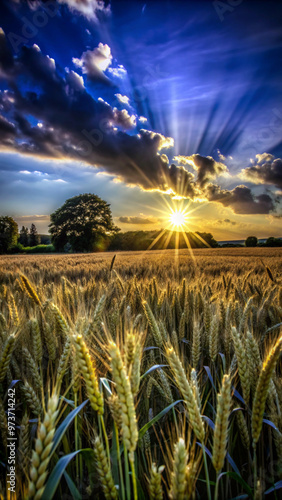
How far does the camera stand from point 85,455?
905mm

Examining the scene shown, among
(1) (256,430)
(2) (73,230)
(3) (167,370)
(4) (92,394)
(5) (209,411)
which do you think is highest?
(2) (73,230)

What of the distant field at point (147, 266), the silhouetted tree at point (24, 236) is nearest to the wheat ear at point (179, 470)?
the distant field at point (147, 266)

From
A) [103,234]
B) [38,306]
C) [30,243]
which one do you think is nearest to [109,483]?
[38,306]

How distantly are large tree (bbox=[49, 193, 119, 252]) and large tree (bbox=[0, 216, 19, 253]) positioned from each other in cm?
1026

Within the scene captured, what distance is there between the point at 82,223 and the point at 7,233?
665 inches

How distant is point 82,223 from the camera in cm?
5194

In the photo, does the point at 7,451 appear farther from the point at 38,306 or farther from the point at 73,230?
the point at 73,230

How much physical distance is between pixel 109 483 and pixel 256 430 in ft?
1.49

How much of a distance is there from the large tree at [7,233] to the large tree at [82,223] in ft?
33.7

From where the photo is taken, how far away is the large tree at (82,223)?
164 ft

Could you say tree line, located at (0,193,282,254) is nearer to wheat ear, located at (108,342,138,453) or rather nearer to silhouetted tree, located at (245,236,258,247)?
silhouetted tree, located at (245,236,258,247)

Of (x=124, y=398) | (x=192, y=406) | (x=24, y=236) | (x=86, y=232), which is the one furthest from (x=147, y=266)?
(x=24, y=236)

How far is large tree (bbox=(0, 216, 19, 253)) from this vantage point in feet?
174

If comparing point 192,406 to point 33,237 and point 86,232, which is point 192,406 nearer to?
point 86,232
